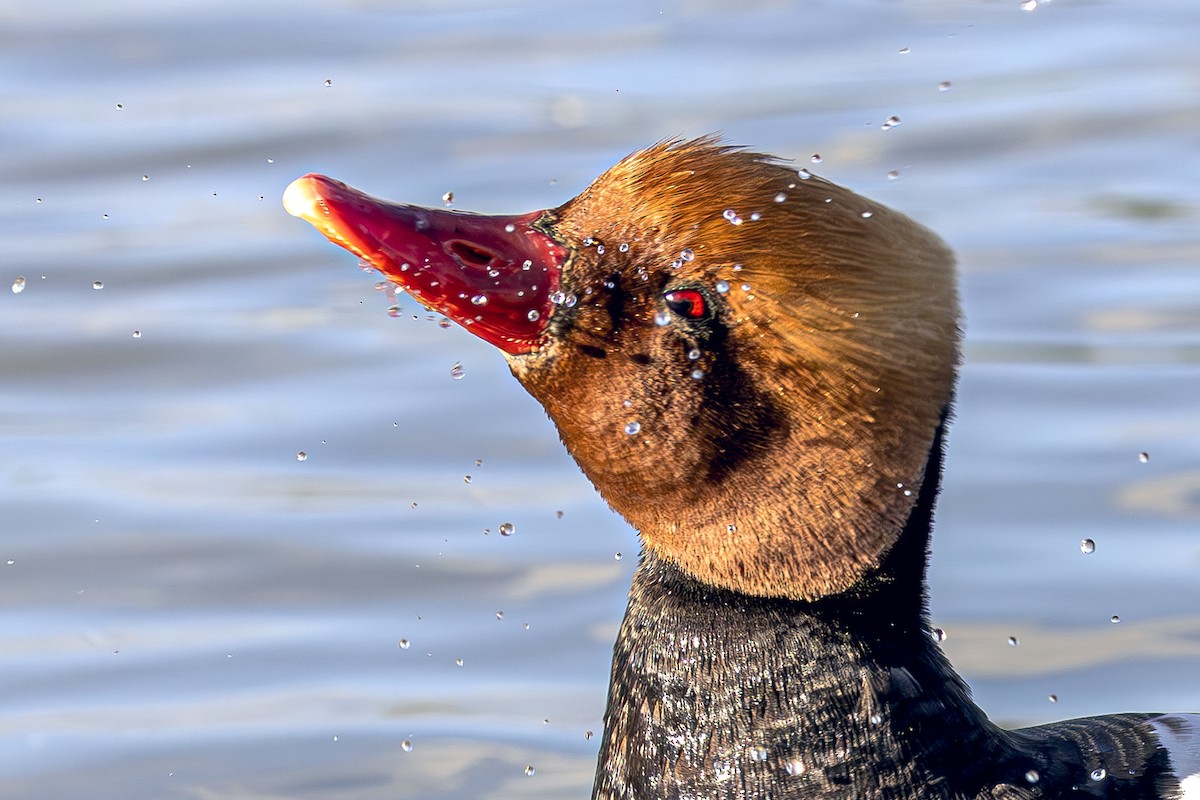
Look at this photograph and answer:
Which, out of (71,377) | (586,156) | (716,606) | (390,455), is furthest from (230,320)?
(716,606)

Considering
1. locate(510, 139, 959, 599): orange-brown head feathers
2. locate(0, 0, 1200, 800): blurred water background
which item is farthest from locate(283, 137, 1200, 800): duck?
locate(0, 0, 1200, 800): blurred water background

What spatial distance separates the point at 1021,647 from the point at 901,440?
193cm

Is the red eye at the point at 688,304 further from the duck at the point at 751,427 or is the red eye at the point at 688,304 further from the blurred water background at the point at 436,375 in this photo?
the blurred water background at the point at 436,375

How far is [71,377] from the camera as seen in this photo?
20.0 ft

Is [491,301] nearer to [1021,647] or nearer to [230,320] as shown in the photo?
[1021,647]

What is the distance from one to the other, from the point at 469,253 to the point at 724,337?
0.51 metres

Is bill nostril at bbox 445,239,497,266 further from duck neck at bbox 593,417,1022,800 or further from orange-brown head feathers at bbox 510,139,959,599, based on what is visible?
duck neck at bbox 593,417,1022,800

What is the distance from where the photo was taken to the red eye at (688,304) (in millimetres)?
3080

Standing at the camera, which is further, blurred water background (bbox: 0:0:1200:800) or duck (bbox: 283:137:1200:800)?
blurred water background (bbox: 0:0:1200:800)

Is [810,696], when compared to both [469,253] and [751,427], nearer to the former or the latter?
[751,427]

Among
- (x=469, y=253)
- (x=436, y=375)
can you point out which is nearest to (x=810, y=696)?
(x=469, y=253)

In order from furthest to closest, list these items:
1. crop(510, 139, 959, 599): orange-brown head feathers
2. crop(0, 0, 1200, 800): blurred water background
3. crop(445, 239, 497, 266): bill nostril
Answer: crop(0, 0, 1200, 800): blurred water background, crop(445, 239, 497, 266): bill nostril, crop(510, 139, 959, 599): orange-brown head feathers

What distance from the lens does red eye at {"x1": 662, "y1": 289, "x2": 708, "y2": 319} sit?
308 cm

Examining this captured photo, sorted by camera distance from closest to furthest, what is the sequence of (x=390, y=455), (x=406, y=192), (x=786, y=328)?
(x=786, y=328) → (x=390, y=455) → (x=406, y=192)
